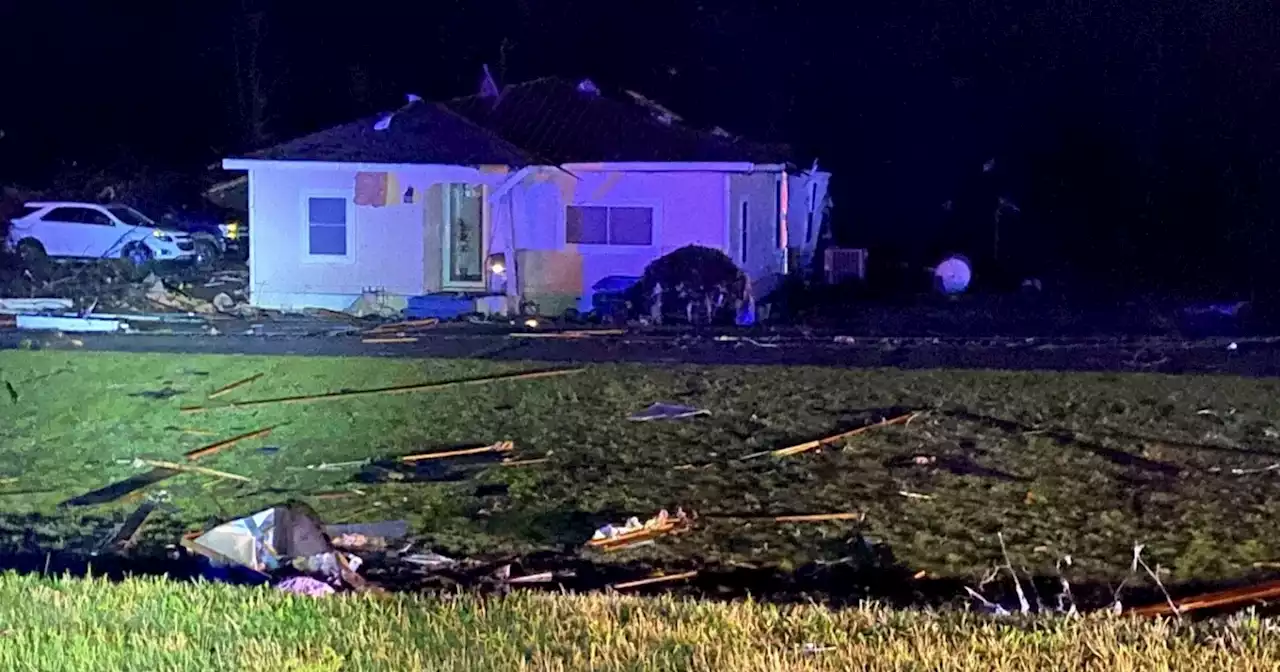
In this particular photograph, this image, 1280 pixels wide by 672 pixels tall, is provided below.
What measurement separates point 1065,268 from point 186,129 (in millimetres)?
29530

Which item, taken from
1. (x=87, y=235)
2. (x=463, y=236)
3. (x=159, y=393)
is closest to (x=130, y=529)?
(x=159, y=393)

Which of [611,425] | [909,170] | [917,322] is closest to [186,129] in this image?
[909,170]

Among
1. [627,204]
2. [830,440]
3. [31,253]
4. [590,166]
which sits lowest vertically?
[830,440]

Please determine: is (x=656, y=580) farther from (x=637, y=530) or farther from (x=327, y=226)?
(x=327, y=226)

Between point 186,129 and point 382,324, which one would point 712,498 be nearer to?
point 382,324

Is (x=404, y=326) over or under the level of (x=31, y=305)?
under

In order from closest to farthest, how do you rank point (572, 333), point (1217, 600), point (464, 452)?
point (1217, 600), point (464, 452), point (572, 333)

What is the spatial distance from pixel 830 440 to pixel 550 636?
5.79 meters

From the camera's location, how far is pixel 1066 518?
8320 millimetres

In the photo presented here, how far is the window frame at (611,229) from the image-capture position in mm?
22766

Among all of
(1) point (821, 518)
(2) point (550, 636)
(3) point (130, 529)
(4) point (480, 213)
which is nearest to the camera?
(2) point (550, 636)

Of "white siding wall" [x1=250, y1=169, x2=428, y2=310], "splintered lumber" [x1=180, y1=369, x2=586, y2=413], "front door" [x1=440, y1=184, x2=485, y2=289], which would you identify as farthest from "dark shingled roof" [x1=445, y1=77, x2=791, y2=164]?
"splintered lumber" [x1=180, y1=369, x2=586, y2=413]

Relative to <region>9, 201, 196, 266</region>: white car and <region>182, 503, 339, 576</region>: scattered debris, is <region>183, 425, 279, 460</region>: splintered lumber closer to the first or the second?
<region>182, 503, 339, 576</region>: scattered debris

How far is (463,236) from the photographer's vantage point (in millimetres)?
23531
